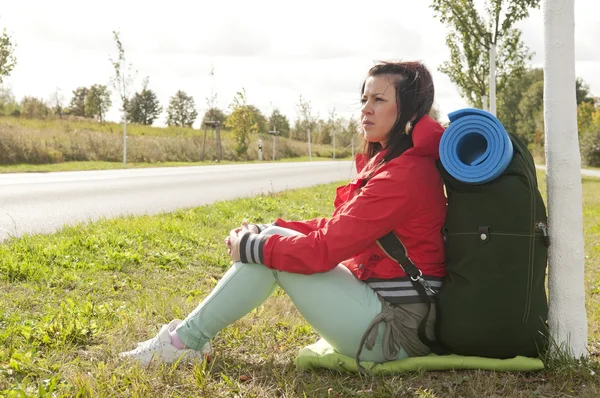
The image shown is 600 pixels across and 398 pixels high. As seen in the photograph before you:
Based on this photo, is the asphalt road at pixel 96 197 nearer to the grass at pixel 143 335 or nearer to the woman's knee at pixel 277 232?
the grass at pixel 143 335

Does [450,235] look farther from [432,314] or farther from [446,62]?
[446,62]

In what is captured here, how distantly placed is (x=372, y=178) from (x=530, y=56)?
61.0ft

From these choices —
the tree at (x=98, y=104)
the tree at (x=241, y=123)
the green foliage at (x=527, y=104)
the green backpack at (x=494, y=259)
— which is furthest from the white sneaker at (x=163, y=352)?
the green foliage at (x=527, y=104)

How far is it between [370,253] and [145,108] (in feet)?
247

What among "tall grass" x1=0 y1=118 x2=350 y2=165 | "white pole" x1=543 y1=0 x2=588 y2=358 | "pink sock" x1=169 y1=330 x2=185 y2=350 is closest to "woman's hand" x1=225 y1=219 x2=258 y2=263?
"pink sock" x1=169 y1=330 x2=185 y2=350

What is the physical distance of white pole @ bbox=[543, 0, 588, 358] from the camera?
9.27ft

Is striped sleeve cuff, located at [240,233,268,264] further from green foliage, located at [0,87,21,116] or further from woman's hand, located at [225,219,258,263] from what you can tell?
green foliage, located at [0,87,21,116]

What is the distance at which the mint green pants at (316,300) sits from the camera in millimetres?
2682

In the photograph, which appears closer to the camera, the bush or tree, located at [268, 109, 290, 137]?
the bush

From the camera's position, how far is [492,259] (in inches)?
101

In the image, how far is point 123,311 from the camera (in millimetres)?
3768

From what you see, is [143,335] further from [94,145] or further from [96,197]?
[94,145]

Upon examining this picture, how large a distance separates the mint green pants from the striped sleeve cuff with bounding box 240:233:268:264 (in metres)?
0.05

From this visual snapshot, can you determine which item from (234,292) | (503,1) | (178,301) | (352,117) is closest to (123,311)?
(178,301)
